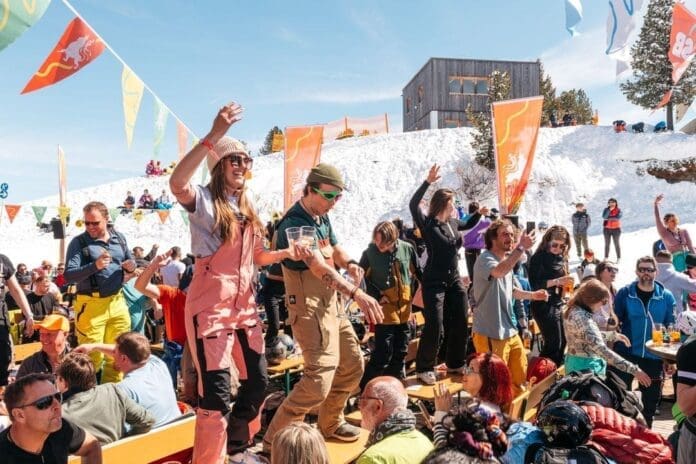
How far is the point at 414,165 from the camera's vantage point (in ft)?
117

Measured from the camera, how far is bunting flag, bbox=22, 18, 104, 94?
230 inches

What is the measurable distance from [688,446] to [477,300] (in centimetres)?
250

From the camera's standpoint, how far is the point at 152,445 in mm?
3195

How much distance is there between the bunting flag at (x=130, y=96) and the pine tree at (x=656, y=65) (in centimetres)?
4044

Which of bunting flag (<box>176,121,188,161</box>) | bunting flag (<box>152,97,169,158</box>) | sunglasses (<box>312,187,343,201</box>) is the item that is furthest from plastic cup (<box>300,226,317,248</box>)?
bunting flag (<box>176,121,188,161</box>)

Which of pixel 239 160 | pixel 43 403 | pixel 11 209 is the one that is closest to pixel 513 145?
pixel 239 160

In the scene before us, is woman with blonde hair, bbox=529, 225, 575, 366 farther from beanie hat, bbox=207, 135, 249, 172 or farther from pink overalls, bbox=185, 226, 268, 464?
beanie hat, bbox=207, 135, 249, 172

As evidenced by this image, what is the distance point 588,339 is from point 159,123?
679 centimetres

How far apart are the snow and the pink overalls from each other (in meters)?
23.0

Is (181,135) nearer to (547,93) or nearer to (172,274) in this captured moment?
(172,274)

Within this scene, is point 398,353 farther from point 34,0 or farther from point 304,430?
point 34,0

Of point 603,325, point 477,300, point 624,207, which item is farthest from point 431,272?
point 624,207

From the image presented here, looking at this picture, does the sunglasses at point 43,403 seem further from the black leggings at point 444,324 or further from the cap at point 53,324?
the black leggings at point 444,324

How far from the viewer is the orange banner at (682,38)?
1188 cm
